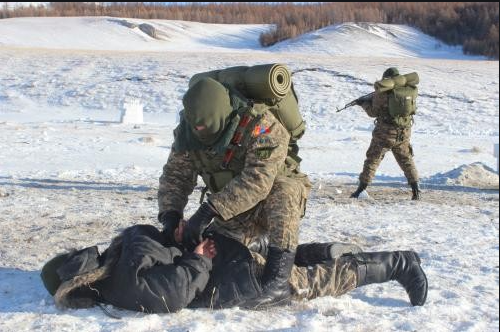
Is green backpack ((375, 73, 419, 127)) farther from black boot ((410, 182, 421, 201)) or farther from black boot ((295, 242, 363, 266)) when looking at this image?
black boot ((295, 242, 363, 266))

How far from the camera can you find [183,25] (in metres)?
36.2

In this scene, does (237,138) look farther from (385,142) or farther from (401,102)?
(385,142)

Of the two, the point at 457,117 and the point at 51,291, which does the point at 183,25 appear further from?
the point at 51,291

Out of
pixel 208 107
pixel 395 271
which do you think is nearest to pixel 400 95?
pixel 395 271

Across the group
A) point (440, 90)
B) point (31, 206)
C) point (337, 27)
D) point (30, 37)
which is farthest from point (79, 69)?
point (31, 206)

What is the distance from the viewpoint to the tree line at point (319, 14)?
99.6ft

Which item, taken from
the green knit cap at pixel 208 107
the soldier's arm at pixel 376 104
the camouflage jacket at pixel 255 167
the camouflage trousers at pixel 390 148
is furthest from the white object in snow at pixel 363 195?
the green knit cap at pixel 208 107

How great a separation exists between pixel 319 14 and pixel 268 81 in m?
33.2

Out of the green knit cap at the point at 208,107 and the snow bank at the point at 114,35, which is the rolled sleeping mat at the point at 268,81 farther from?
the snow bank at the point at 114,35

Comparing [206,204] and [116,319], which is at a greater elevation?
[206,204]

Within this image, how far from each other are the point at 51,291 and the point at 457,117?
55.8ft

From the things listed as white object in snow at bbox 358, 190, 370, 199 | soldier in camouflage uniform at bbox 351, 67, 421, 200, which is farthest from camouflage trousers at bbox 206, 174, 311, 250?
soldier in camouflage uniform at bbox 351, 67, 421, 200

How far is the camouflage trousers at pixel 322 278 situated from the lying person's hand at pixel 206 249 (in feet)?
0.70

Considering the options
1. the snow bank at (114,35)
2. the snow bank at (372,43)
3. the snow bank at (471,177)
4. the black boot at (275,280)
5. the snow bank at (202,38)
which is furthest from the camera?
the snow bank at (372,43)
